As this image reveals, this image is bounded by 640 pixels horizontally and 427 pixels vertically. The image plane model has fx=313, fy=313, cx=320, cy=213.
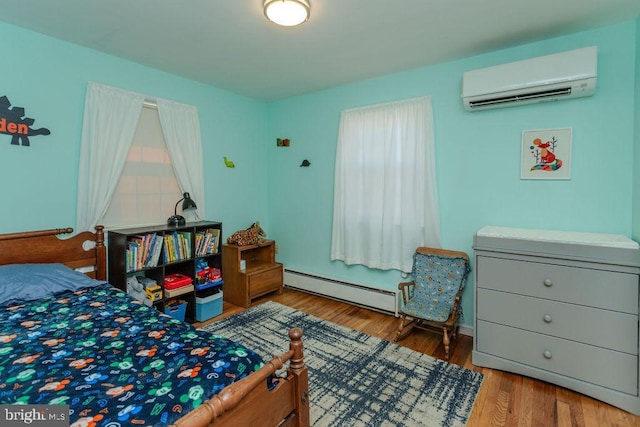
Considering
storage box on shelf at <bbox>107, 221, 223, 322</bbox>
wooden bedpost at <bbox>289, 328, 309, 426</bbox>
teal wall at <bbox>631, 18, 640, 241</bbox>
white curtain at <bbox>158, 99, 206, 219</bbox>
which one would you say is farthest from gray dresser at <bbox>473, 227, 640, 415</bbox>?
white curtain at <bbox>158, 99, 206, 219</bbox>

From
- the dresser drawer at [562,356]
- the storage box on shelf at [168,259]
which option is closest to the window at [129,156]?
the storage box on shelf at [168,259]

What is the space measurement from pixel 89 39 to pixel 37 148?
3.20 ft

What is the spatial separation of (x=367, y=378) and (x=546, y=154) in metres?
2.27

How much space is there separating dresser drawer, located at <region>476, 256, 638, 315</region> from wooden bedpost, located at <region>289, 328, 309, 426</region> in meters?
1.73

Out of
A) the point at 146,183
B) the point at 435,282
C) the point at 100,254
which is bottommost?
the point at 435,282

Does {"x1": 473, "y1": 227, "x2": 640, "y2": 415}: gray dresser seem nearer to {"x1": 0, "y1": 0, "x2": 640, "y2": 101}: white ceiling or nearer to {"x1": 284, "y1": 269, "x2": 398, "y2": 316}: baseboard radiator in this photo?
{"x1": 284, "y1": 269, "x2": 398, "y2": 316}: baseboard radiator

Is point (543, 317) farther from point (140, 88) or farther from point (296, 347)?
point (140, 88)

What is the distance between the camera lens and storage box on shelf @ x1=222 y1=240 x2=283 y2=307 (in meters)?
3.66

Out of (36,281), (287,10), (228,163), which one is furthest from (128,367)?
(228,163)

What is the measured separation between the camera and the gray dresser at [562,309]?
1.96 m

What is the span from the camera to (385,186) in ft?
11.0

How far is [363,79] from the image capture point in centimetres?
347

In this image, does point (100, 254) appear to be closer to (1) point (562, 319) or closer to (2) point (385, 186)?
(2) point (385, 186)

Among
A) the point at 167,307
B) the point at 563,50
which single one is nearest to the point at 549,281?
the point at 563,50
